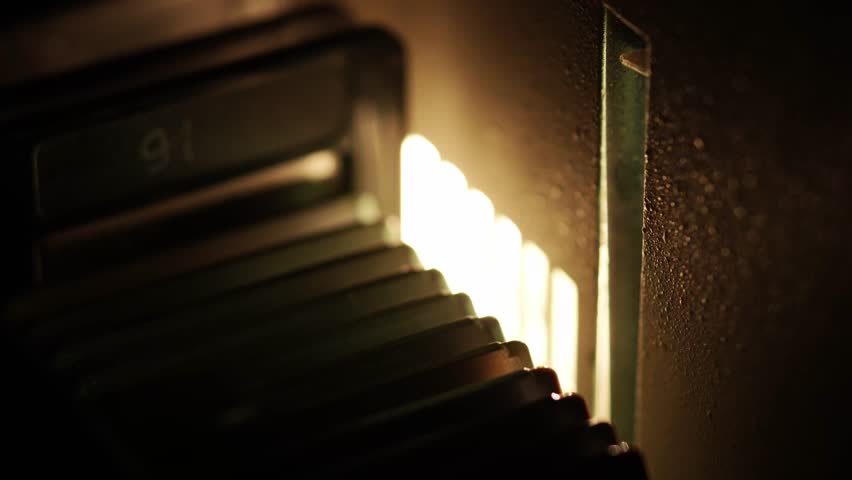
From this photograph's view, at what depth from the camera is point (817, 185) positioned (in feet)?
2.25

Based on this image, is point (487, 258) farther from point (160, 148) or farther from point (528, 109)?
point (160, 148)

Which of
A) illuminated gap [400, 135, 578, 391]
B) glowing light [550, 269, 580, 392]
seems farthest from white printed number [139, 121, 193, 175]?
glowing light [550, 269, 580, 392]

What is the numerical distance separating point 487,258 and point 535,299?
11 centimetres

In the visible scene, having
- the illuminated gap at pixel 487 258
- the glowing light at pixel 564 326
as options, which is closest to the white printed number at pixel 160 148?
the illuminated gap at pixel 487 258

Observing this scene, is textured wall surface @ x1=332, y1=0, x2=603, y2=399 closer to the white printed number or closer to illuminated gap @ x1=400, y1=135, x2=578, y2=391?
illuminated gap @ x1=400, y1=135, x2=578, y2=391

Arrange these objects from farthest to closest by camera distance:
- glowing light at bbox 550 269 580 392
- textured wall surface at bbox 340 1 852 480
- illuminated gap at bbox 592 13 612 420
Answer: glowing light at bbox 550 269 580 392 → illuminated gap at bbox 592 13 612 420 → textured wall surface at bbox 340 1 852 480

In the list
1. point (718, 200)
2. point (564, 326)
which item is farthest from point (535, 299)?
point (718, 200)

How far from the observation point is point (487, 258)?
123 cm

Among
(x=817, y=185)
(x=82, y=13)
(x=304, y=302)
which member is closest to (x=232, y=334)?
(x=304, y=302)

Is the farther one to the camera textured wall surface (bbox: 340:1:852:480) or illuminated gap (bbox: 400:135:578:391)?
illuminated gap (bbox: 400:135:578:391)

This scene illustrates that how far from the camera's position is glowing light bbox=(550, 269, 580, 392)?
105 centimetres

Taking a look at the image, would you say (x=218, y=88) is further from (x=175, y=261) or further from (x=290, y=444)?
(x=290, y=444)

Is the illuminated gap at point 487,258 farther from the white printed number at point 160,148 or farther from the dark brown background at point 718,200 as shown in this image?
the white printed number at point 160,148

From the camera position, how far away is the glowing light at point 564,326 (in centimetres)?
105
